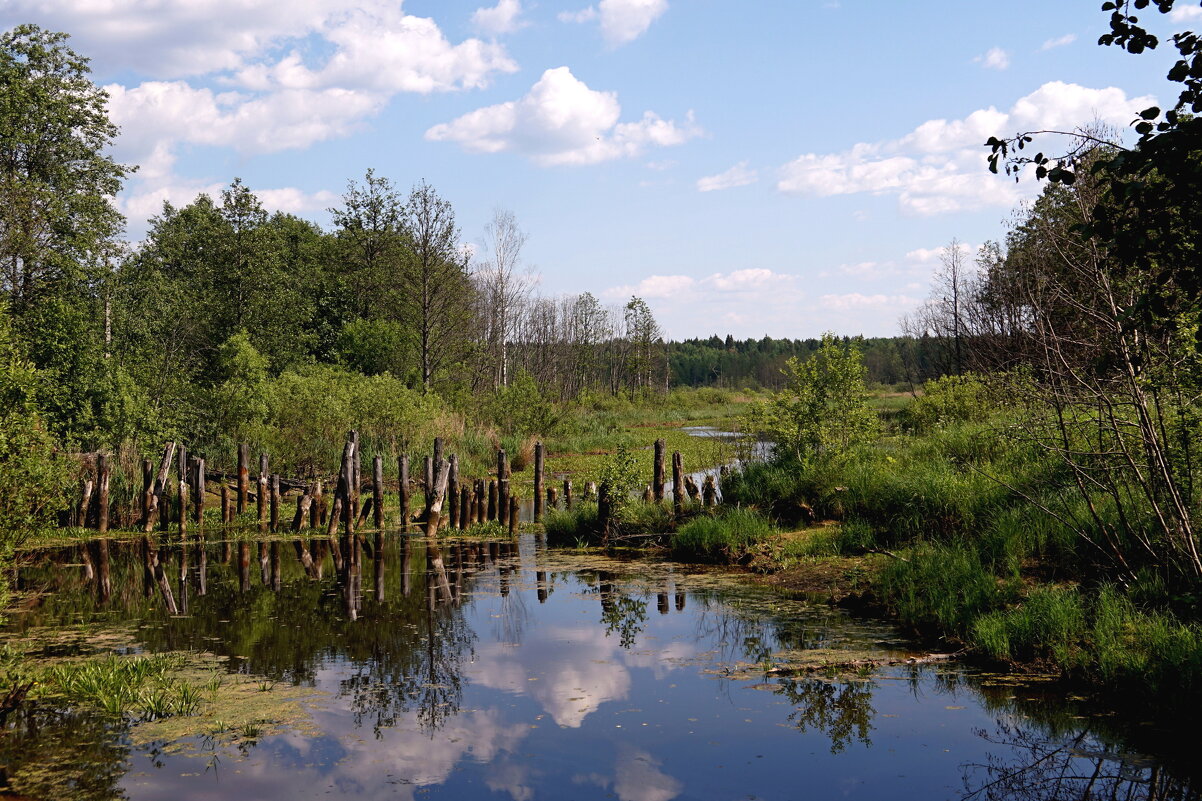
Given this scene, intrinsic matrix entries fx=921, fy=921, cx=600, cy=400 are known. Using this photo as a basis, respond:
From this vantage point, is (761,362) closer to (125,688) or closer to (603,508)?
(603,508)

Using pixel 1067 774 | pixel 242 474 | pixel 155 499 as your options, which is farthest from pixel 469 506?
pixel 1067 774

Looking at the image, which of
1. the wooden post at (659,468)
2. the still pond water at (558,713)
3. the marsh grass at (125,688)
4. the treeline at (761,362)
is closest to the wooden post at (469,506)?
the wooden post at (659,468)

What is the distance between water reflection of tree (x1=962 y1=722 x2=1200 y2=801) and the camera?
18.8ft

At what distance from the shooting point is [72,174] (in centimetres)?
2734

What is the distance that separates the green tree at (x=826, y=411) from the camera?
14977 millimetres

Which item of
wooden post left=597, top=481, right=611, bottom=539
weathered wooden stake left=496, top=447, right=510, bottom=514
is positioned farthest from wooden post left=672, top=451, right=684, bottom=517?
weathered wooden stake left=496, top=447, right=510, bottom=514

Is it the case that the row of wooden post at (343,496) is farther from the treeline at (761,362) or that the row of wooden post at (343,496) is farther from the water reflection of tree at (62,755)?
the treeline at (761,362)

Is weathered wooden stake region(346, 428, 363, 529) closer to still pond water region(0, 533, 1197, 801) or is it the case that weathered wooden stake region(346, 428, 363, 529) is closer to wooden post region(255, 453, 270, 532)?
wooden post region(255, 453, 270, 532)

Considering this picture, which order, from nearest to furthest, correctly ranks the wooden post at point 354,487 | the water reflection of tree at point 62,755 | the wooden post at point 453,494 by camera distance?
the water reflection of tree at point 62,755 → the wooden post at point 354,487 → the wooden post at point 453,494

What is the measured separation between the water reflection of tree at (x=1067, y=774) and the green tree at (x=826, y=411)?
842 cm

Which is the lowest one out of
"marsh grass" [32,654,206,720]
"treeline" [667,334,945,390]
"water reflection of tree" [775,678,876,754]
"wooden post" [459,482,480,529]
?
"water reflection of tree" [775,678,876,754]

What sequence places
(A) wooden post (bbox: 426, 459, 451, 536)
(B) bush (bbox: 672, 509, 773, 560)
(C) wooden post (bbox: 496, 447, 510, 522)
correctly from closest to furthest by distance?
(B) bush (bbox: 672, 509, 773, 560)
(A) wooden post (bbox: 426, 459, 451, 536)
(C) wooden post (bbox: 496, 447, 510, 522)

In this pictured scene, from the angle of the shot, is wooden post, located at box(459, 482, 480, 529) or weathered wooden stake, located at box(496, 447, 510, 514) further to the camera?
wooden post, located at box(459, 482, 480, 529)

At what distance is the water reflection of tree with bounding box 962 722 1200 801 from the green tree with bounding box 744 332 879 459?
27.6 ft
